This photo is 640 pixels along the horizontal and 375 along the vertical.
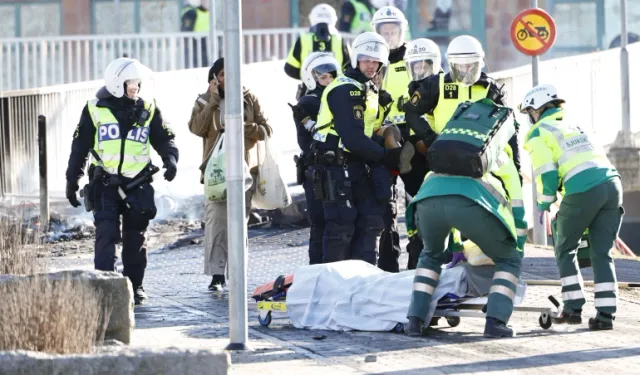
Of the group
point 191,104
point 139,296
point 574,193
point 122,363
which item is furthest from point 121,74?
point 191,104

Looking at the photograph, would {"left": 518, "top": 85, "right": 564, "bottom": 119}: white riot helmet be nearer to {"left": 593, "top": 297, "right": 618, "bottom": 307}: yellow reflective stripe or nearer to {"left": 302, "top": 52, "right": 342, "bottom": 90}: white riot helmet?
{"left": 593, "top": 297, "right": 618, "bottom": 307}: yellow reflective stripe

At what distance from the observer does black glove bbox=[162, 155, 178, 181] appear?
41.5 feet

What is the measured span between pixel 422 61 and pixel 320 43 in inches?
174

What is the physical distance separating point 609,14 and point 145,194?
832 inches

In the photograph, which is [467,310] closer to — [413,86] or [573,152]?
[573,152]

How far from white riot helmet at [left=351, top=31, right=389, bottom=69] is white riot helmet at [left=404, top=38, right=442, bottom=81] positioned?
1.27 ft

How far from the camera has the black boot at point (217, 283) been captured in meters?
13.3

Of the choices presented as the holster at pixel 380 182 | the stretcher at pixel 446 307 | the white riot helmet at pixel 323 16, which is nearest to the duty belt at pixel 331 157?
the holster at pixel 380 182

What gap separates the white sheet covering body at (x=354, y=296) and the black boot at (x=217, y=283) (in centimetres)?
214

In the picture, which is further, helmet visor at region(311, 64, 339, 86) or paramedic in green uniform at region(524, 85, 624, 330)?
helmet visor at region(311, 64, 339, 86)

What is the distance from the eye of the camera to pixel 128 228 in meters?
12.8

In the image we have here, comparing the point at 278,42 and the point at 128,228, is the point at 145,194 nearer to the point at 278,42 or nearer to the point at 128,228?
the point at 128,228

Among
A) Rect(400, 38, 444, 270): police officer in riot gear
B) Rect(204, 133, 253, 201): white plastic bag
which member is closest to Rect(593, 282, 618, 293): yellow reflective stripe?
Rect(400, 38, 444, 270): police officer in riot gear

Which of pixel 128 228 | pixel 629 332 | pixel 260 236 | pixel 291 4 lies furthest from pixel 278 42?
pixel 629 332
